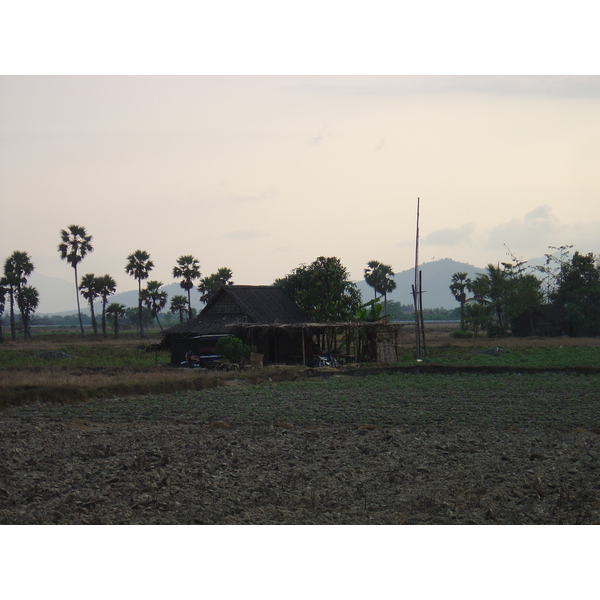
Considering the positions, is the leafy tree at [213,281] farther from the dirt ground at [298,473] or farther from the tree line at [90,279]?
the dirt ground at [298,473]

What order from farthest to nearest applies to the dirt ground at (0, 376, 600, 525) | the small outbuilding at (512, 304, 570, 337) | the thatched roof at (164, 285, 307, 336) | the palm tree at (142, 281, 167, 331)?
the palm tree at (142, 281, 167, 331) → the small outbuilding at (512, 304, 570, 337) → the thatched roof at (164, 285, 307, 336) → the dirt ground at (0, 376, 600, 525)

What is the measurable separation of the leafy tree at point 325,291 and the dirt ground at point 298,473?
65.3 ft

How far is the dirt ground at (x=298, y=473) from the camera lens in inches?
283

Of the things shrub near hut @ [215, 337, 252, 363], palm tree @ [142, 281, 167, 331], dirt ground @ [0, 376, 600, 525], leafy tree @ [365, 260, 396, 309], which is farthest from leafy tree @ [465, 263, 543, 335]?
dirt ground @ [0, 376, 600, 525]

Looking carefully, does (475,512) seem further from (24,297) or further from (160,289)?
(24,297)

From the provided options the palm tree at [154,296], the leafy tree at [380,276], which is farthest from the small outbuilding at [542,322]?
the palm tree at [154,296]

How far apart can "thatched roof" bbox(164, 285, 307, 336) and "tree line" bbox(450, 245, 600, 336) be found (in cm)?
2366

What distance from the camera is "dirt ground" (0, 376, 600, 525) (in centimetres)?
718

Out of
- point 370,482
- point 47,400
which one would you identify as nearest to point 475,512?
point 370,482

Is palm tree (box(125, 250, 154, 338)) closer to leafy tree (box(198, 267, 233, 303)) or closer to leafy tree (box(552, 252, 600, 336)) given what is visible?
leafy tree (box(198, 267, 233, 303))

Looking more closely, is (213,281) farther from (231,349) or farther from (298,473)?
(298,473)

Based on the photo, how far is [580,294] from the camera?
46.1 m

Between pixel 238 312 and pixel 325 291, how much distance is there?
21.2 ft

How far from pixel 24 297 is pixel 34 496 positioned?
53.2m
